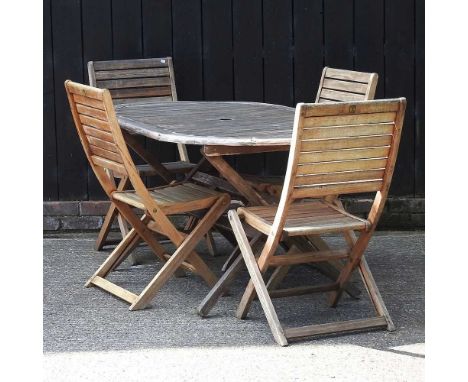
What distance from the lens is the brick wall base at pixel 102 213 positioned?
22.5ft

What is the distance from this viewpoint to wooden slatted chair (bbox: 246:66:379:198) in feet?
18.2

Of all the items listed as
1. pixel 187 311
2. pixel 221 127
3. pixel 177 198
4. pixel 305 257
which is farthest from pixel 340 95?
pixel 187 311

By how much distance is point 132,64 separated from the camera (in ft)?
21.8

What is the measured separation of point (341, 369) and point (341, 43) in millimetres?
3189

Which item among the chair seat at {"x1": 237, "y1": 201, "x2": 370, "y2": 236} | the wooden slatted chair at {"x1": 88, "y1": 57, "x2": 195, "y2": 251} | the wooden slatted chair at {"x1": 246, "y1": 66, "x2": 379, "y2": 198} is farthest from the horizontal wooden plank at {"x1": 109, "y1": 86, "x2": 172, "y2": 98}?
the chair seat at {"x1": 237, "y1": 201, "x2": 370, "y2": 236}

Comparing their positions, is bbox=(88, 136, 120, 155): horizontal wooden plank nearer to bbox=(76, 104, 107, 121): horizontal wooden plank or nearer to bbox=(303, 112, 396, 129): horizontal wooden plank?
bbox=(76, 104, 107, 121): horizontal wooden plank

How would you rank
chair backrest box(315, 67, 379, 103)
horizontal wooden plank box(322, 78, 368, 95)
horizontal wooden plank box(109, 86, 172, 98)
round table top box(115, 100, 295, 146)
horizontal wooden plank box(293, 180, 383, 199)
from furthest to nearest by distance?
horizontal wooden plank box(109, 86, 172, 98) → horizontal wooden plank box(322, 78, 368, 95) → chair backrest box(315, 67, 379, 103) → round table top box(115, 100, 295, 146) → horizontal wooden plank box(293, 180, 383, 199)

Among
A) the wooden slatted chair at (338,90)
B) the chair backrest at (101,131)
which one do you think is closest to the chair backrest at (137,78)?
the wooden slatted chair at (338,90)

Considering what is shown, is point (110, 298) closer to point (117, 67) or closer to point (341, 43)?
point (117, 67)

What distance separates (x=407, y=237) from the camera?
670 cm

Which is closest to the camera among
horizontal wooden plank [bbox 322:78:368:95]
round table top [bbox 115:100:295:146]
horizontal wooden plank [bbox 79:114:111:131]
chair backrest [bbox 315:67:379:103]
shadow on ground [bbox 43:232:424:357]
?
shadow on ground [bbox 43:232:424:357]

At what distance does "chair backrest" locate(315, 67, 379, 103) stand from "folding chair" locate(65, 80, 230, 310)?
113 cm
